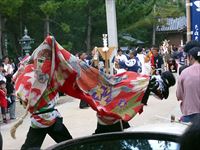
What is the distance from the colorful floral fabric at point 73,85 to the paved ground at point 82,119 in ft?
7.17

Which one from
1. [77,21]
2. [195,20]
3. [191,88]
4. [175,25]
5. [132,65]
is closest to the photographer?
[191,88]

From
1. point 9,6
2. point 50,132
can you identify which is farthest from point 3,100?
point 9,6

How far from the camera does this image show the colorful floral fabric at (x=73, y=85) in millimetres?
5871

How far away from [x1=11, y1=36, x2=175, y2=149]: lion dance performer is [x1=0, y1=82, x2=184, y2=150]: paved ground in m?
2.19

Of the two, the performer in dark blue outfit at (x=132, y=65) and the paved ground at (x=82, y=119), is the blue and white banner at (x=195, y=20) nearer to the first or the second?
the paved ground at (x=82, y=119)

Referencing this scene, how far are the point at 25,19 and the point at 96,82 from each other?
74.6ft

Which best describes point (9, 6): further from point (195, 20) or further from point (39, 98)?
point (39, 98)

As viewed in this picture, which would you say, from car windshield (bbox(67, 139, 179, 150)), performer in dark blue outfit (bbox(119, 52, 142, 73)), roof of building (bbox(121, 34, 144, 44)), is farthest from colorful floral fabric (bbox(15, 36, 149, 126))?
roof of building (bbox(121, 34, 144, 44))

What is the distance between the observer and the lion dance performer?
587cm

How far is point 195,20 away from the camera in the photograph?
27.7 ft

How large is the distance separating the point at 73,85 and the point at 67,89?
85 millimetres

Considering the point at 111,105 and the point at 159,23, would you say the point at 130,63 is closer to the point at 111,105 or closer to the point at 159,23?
the point at 111,105

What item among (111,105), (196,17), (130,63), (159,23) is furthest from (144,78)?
(159,23)

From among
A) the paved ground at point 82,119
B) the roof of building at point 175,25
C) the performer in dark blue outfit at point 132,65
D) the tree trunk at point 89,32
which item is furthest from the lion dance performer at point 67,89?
the roof of building at point 175,25
